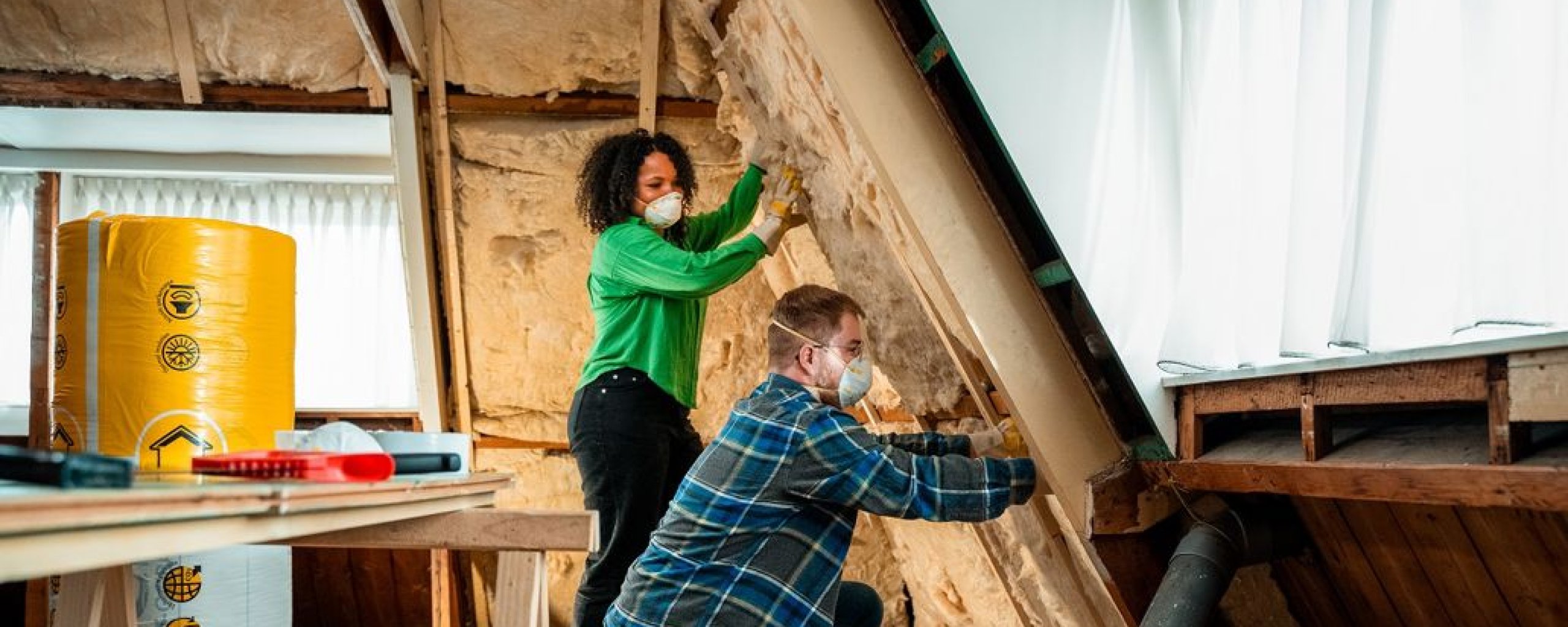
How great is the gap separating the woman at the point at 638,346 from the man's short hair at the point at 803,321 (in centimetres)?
37

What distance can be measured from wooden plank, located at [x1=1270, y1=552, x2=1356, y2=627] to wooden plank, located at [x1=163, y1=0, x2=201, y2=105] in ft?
10.7

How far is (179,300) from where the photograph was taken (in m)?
1.83

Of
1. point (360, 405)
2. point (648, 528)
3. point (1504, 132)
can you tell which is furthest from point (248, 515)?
point (360, 405)

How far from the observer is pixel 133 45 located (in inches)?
139

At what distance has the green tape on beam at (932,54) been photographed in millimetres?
1934

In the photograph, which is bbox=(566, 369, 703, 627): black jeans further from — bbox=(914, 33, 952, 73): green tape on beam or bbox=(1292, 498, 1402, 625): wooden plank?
bbox=(1292, 498, 1402, 625): wooden plank

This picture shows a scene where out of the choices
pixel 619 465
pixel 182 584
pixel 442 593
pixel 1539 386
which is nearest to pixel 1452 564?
pixel 1539 386

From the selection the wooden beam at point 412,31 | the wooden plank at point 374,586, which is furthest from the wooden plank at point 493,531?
the wooden plank at point 374,586

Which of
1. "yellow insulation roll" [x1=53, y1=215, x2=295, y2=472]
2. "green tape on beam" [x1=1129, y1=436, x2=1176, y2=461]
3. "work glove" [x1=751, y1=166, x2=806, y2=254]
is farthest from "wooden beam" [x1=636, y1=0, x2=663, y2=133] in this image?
"green tape on beam" [x1=1129, y1=436, x2=1176, y2=461]

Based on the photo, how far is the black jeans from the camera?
8.19ft

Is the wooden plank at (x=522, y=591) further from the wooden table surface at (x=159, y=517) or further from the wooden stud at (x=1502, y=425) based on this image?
the wooden stud at (x=1502, y=425)

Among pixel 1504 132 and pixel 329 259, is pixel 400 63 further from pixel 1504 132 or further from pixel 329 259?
pixel 1504 132

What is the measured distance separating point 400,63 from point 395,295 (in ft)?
3.94

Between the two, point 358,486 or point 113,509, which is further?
point 358,486
